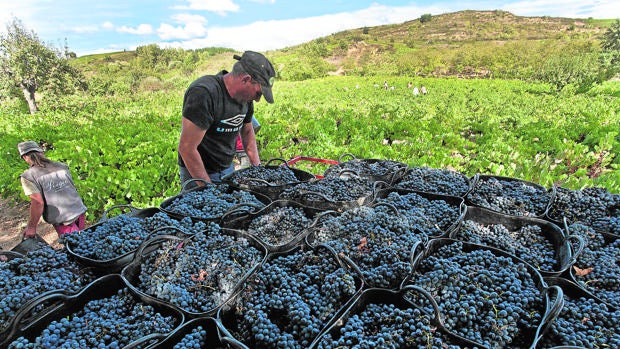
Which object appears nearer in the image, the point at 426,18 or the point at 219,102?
the point at 219,102

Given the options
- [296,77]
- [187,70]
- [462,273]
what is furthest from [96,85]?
[462,273]

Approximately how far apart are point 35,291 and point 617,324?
7.87ft

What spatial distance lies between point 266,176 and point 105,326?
5.62 ft

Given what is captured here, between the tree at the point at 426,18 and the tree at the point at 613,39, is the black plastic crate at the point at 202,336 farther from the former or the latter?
the tree at the point at 426,18

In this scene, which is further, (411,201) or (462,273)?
(411,201)

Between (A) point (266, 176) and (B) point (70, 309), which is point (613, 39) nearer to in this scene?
(A) point (266, 176)

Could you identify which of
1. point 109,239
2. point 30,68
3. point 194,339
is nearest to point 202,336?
point 194,339

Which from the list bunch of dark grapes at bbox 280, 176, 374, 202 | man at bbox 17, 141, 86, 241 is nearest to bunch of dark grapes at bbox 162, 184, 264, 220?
bunch of dark grapes at bbox 280, 176, 374, 202

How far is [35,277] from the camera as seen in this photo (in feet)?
4.98

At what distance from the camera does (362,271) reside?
1609 millimetres

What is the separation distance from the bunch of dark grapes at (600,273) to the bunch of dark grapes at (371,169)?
4.59 ft

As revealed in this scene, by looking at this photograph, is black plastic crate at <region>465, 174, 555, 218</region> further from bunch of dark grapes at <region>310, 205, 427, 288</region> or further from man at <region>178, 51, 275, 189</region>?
man at <region>178, 51, 275, 189</region>

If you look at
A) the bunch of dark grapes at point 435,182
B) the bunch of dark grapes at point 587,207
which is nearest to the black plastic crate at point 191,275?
the bunch of dark grapes at point 435,182

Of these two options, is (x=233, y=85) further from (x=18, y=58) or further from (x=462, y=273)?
(x=18, y=58)
